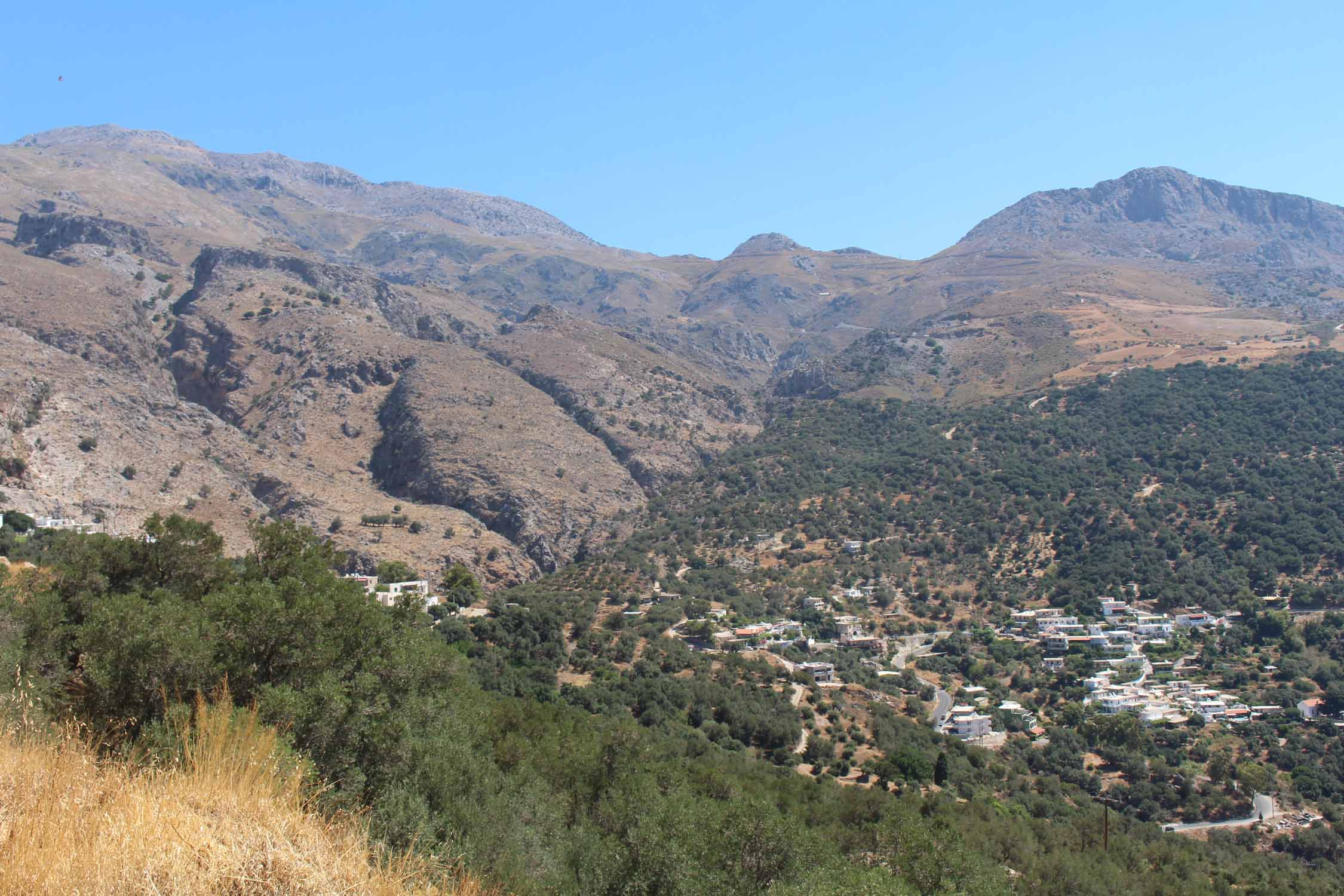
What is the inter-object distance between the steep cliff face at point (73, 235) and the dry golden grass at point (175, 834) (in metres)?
91.2

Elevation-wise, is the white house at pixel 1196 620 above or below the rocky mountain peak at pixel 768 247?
below

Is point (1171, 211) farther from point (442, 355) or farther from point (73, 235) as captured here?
point (73, 235)

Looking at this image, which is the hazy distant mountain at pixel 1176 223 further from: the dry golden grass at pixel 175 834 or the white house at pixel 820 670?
the dry golden grass at pixel 175 834

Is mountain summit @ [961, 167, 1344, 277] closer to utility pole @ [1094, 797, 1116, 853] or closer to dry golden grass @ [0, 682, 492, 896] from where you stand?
utility pole @ [1094, 797, 1116, 853]

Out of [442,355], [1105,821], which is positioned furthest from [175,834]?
[442,355]

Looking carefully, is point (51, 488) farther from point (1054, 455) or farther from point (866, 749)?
point (1054, 455)

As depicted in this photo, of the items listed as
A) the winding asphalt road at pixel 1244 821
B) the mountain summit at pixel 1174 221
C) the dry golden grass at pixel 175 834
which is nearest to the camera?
the dry golden grass at pixel 175 834

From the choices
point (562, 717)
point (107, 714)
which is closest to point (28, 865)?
point (107, 714)

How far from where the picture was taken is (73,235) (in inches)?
3223

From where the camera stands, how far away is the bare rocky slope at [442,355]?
5156 centimetres

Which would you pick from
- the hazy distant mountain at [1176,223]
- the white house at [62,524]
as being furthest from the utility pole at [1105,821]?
the hazy distant mountain at [1176,223]

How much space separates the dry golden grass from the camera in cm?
482

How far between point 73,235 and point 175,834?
3761 inches

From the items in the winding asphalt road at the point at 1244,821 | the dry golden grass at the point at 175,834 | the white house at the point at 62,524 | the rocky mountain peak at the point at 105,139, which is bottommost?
the winding asphalt road at the point at 1244,821
